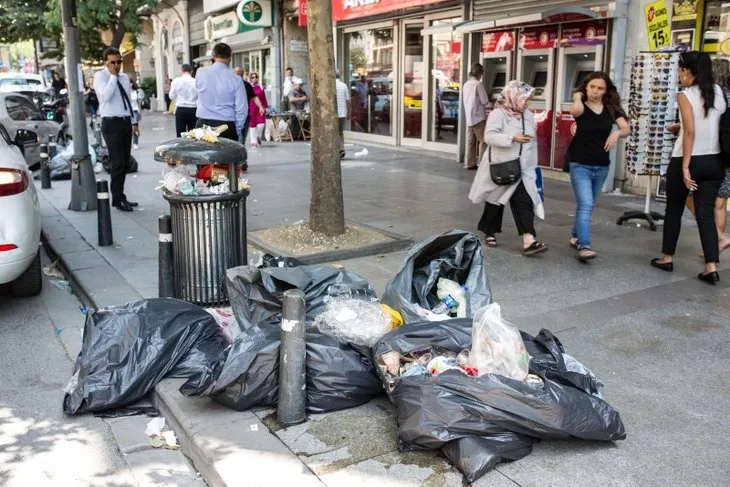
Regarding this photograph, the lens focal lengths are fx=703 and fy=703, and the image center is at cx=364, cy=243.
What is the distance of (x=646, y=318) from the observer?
5.12 meters

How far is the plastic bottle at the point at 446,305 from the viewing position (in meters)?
4.22

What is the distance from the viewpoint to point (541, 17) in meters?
10.4

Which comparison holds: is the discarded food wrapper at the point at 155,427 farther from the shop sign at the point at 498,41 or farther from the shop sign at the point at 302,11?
the shop sign at the point at 302,11

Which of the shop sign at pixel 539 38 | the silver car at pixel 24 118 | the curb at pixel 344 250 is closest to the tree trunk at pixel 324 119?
the curb at pixel 344 250

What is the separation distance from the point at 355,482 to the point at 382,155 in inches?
496

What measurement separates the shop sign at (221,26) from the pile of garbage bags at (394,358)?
19084 millimetres

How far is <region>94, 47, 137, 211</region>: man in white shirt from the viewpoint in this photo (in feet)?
28.2

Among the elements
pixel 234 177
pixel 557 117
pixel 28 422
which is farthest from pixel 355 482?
pixel 557 117

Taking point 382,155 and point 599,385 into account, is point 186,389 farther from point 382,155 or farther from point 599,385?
point 382,155

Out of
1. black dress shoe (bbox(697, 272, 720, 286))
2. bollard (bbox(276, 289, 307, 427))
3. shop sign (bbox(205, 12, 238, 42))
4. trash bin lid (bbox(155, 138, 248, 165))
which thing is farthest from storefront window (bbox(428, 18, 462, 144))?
bollard (bbox(276, 289, 307, 427))

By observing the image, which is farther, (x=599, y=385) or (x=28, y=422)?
(x=28, y=422)

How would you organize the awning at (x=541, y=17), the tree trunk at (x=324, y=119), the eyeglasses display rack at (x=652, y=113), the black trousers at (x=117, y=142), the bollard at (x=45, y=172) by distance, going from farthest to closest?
the bollard at (x=45, y=172)
the awning at (x=541, y=17)
the black trousers at (x=117, y=142)
the eyeglasses display rack at (x=652, y=113)
the tree trunk at (x=324, y=119)

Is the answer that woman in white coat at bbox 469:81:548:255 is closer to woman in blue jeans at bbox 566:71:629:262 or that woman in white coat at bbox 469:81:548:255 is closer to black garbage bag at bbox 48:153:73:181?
woman in blue jeans at bbox 566:71:629:262

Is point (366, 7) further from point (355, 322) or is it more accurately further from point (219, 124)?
point (355, 322)
